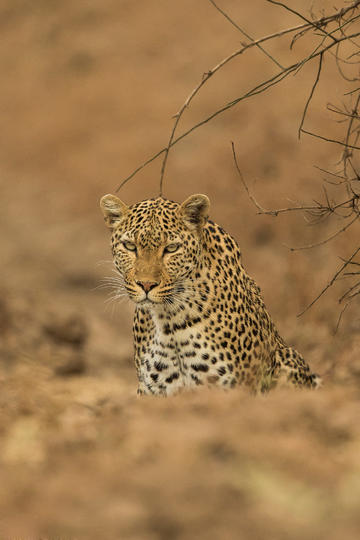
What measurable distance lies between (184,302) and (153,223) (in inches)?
27.1

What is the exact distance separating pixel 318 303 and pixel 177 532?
33.1 feet

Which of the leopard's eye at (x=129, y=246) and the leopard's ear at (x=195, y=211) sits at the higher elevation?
the leopard's ear at (x=195, y=211)

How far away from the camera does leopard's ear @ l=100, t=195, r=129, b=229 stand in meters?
9.07

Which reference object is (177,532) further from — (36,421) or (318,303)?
(318,303)

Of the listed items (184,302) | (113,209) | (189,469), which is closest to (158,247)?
(184,302)

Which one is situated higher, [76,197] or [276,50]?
[276,50]

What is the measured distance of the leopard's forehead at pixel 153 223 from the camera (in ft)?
28.8

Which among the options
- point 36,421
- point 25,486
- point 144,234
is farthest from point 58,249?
point 25,486

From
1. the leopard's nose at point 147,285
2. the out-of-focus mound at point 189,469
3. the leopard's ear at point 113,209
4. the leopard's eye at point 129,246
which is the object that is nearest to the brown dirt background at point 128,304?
the out-of-focus mound at point 189,469

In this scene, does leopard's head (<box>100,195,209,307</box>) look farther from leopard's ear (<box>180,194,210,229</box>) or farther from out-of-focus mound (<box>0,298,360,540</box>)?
out-of-focus mound (<box>0,298,360,540</box>)

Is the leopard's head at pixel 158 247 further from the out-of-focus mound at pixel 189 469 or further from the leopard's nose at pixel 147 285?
the out-of-focus mound at pixel 189 469

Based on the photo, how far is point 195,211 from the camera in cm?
895

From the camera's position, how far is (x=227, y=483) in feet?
18.6

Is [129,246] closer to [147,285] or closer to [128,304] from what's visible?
[147,285]
